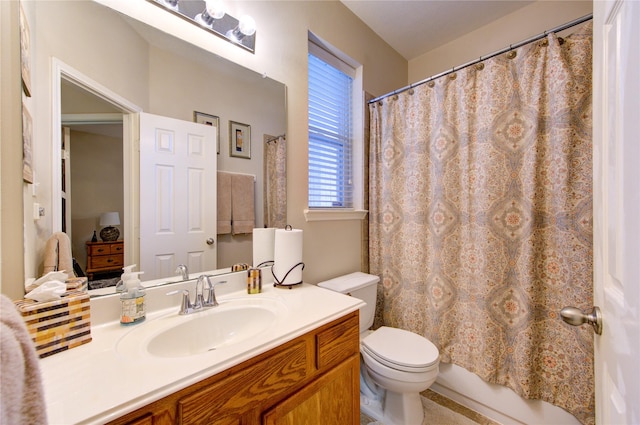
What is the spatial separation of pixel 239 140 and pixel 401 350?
141 cm

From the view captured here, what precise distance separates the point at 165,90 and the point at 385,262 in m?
1.68

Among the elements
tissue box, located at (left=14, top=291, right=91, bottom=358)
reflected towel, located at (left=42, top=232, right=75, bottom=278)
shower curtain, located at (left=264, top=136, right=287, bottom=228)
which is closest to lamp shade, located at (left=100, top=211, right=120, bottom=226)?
reflected towel, located at (left=42, top=232, right=75, bottom=278)

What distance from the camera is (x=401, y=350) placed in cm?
137

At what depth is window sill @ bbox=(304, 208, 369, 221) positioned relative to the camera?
62.6 inches

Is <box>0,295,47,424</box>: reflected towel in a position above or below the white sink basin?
above

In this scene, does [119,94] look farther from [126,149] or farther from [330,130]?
[330,130]

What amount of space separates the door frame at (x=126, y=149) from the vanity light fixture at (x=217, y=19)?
45 cm

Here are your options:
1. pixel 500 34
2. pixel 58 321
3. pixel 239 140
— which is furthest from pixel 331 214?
pixel 500 34

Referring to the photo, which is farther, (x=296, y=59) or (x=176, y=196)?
(x=296, y=59)

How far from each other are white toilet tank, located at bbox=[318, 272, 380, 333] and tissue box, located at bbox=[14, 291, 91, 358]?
1088mm

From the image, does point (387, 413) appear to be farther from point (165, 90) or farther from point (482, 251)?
point (165, 90)

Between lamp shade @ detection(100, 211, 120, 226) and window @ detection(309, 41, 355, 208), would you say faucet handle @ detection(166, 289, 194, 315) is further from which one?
window @ detection(309, 41, 355, 208)

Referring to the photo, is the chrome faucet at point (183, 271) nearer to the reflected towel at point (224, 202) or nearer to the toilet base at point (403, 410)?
the reflected towel at point (224, 202)

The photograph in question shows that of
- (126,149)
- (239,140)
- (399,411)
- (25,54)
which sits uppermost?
(25,54)
